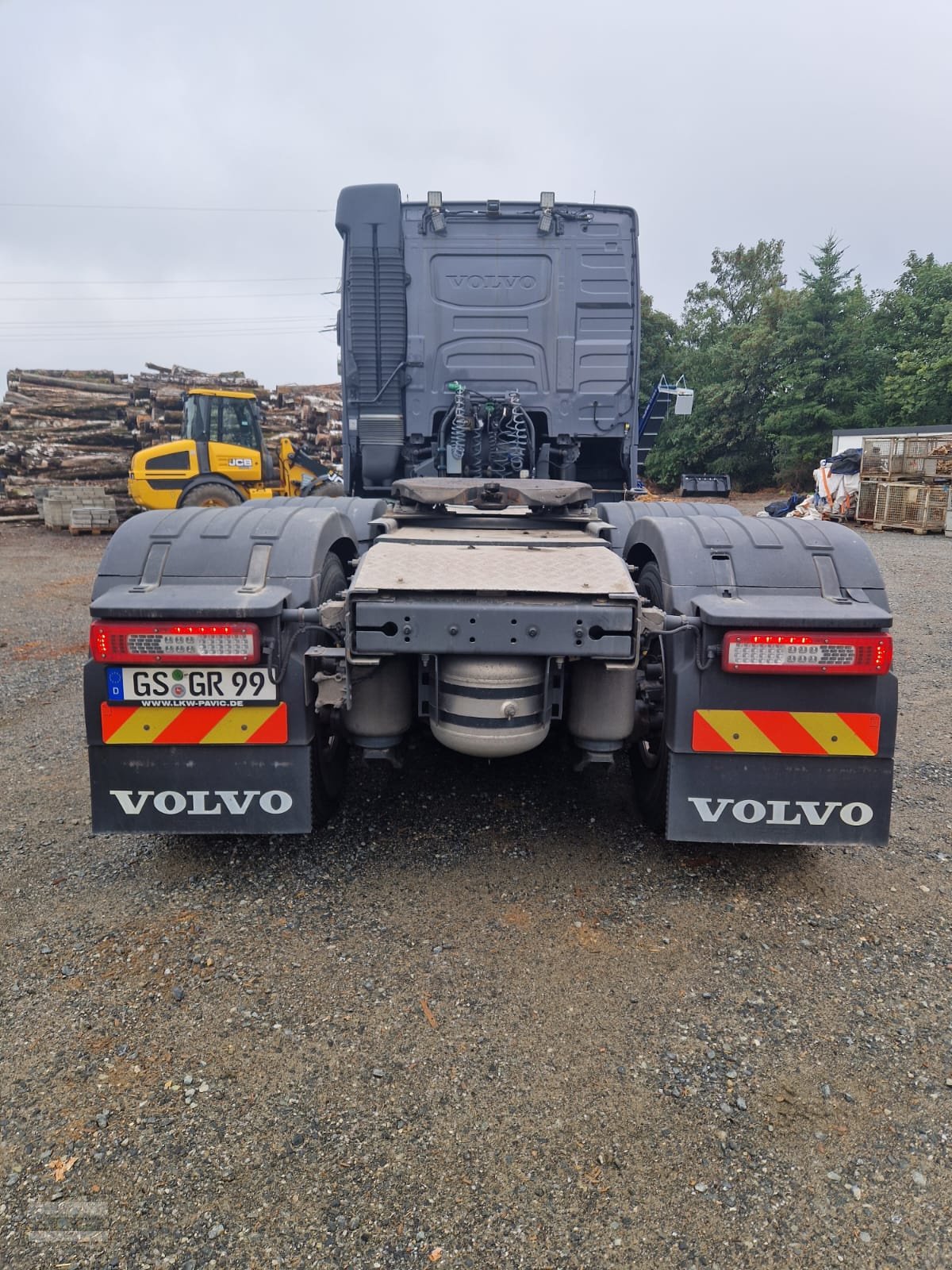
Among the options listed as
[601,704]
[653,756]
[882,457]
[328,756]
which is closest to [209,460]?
[328,756]

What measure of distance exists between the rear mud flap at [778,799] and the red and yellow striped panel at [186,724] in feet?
4.79

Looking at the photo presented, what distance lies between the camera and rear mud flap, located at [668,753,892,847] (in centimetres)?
307

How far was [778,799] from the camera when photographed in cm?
310

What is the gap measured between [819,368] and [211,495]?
A: 26836mm

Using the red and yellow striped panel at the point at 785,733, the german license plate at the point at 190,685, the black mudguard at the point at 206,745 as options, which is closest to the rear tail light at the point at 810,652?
the red and yellow striped panel at the point at 785,733

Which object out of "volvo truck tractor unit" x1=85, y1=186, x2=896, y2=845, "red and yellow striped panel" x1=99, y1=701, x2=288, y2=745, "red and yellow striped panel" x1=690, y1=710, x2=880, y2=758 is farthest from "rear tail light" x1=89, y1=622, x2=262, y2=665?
"red and yellow striped panel" x1=690, y1=710, x2=880, y2=758

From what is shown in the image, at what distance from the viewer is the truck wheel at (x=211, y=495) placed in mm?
15156

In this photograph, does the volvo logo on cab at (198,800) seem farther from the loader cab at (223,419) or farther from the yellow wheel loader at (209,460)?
the loader cab at (223,419)

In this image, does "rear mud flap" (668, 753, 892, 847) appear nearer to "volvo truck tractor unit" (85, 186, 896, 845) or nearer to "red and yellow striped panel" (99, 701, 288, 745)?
"volvo truck tractor unit" (85, 186, 896, 845)

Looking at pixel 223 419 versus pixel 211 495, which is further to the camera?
pixel 223 419

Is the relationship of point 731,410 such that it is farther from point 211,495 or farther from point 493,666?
point 493,666

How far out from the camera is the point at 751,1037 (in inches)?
96.5

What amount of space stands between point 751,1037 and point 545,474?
4427 millimetres

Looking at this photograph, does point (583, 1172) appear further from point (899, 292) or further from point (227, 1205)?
point (899, 292)
